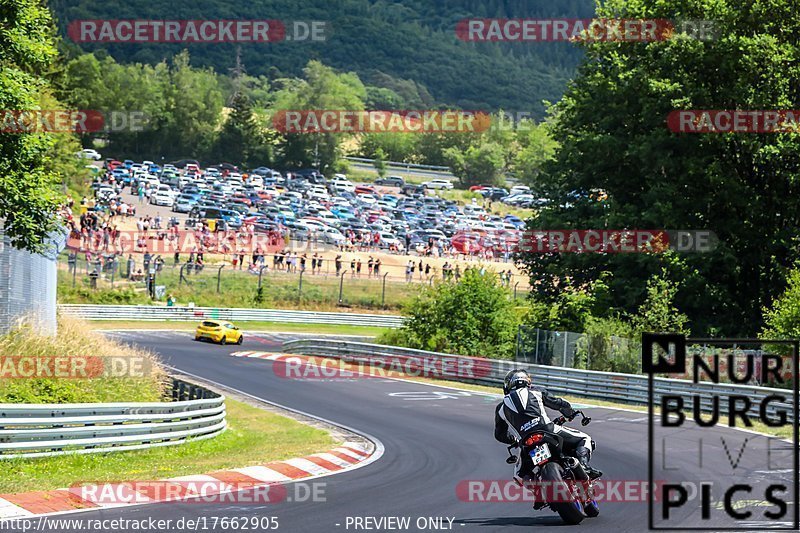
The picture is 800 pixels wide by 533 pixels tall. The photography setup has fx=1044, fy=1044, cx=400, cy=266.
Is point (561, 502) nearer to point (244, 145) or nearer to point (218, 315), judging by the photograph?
point (218, 315)

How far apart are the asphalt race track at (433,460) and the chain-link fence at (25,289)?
22.8ft

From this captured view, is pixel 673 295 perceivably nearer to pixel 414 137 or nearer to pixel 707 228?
pixel 707 228

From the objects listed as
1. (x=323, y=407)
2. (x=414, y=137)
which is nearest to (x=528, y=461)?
(x=323, y=407)

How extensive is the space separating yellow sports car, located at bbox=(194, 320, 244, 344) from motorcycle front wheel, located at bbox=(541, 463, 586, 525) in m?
39.5

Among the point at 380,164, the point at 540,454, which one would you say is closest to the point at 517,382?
the point at 540,454

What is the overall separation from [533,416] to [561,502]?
101cm

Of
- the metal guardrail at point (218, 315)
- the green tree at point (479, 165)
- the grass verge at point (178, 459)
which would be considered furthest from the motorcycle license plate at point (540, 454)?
the green tree at point (479, 165)

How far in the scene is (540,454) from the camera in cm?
1172

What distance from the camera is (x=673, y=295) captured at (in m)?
37.3

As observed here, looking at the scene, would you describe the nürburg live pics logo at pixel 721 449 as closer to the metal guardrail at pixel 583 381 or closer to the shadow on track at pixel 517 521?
the metal guardrail at pixel 583 381

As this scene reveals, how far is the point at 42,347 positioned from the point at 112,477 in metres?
7.52

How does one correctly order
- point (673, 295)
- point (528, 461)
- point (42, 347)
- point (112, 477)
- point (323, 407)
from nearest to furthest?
point (528, 461) → point (112, 477) → point (42, 347) → point (323, 407) → point (673, 295)

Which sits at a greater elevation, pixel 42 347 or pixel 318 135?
pixel 318 135

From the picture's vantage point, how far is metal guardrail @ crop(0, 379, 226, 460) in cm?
1648
